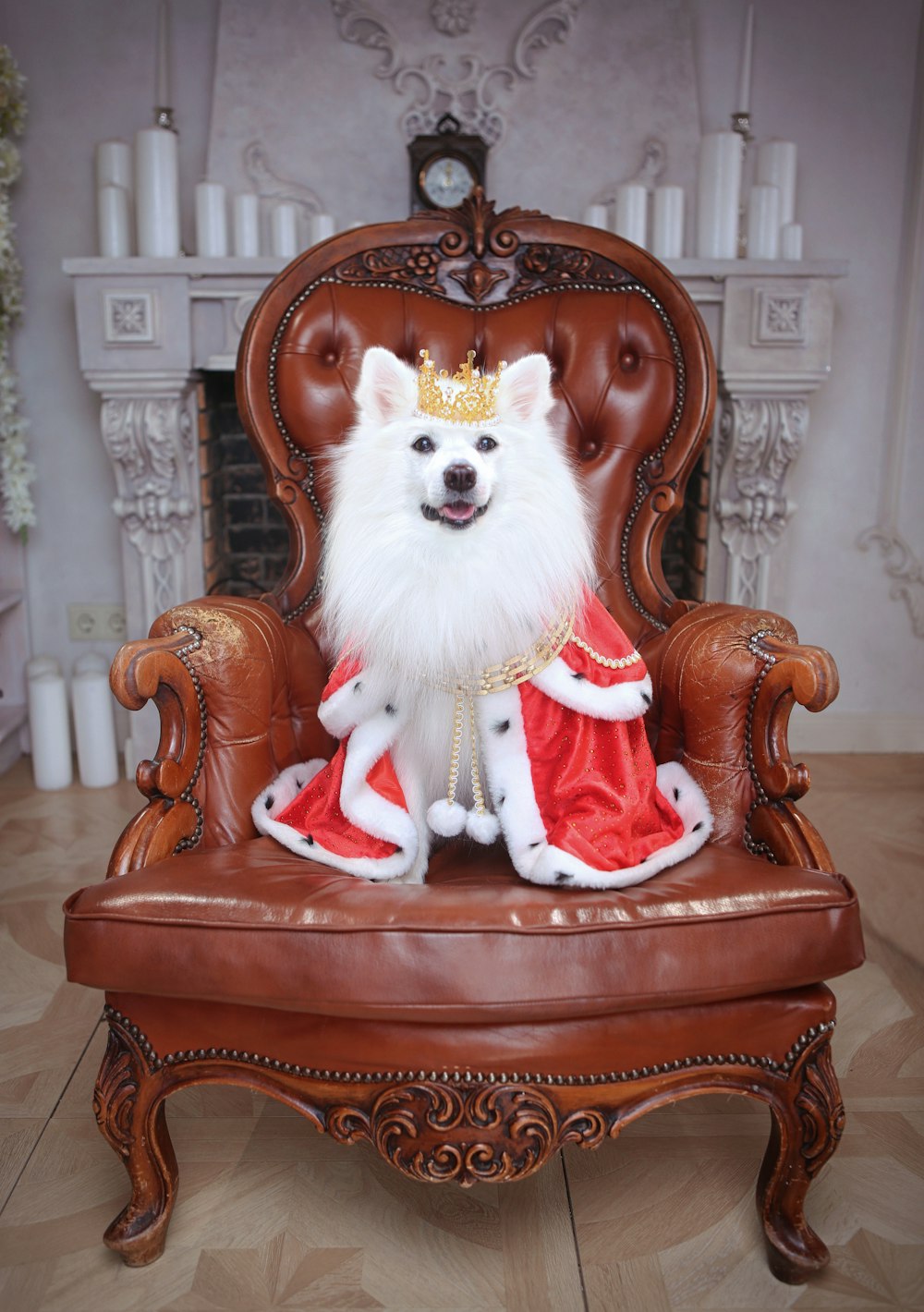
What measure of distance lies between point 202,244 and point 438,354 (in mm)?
1094

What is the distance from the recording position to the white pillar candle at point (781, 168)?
2639 mm

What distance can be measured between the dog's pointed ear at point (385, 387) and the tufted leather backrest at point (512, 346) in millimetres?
446

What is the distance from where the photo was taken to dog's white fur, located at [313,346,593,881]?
1324mm

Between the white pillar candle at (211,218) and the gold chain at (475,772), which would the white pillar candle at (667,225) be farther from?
the gold chain at (475,772)

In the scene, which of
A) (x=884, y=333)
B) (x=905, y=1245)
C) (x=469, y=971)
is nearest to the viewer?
(x=469, y=971)

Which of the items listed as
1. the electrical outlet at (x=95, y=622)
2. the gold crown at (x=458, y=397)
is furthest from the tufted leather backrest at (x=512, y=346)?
the electrical outlet at (x=95, y=622)

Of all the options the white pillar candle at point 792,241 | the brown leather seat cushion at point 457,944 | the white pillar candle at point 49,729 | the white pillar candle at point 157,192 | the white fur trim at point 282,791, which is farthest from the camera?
the white pillar candle at point 49,729

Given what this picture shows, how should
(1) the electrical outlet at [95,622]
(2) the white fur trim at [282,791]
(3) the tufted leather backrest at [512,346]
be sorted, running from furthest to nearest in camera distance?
(1) the electrical outlet at [95,622] → (3) the tufted leather backrest at [512,346] → (2) the white fur trim at [282,791]

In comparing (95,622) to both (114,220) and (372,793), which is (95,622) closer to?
(114,220)

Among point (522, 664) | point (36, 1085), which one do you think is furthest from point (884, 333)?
point (36, 1085)

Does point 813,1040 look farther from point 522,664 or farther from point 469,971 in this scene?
point 522,664

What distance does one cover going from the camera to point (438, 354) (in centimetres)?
184

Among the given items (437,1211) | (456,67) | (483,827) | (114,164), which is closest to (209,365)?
(114,164)

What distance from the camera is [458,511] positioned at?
4.30 feet
